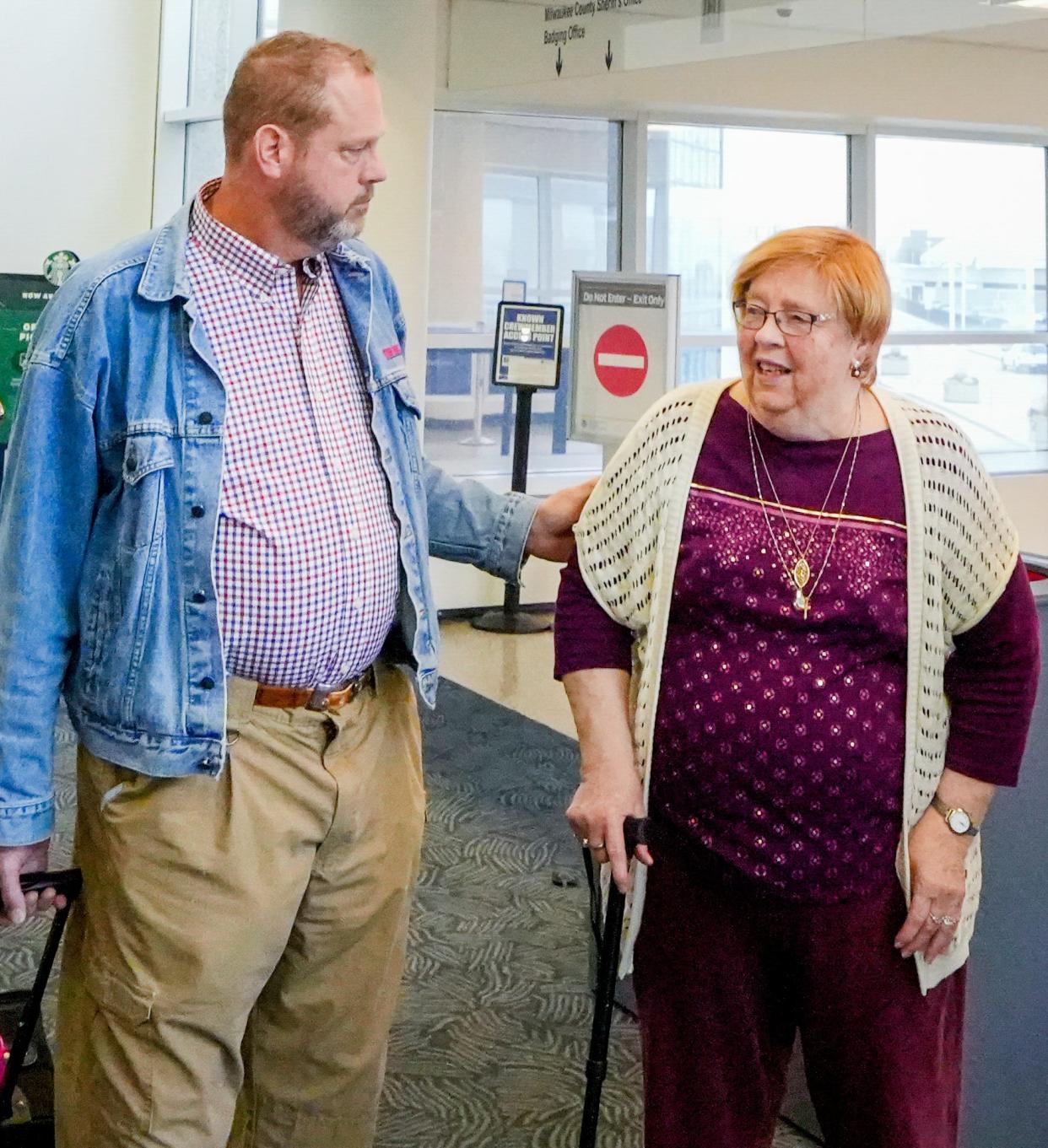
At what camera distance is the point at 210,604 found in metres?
1.75

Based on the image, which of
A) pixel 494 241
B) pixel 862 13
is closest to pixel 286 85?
pixel 862 13

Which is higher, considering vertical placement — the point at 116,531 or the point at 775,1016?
the point at 116,531

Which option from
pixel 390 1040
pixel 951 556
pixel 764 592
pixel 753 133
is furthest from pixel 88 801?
pixel 753 133

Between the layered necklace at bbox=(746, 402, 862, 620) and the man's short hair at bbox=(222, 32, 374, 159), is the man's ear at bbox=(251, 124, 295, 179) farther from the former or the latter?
the layered necklace at bbox=(746, 402, 862, 620)

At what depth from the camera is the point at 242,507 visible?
5.82ft

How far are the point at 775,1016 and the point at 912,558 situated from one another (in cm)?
62

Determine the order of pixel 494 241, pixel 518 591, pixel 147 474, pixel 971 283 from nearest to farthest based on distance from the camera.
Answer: pixel 147 474, pixel 518 591, pixel 494 241, pixel 971 283

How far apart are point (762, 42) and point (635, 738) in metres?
3.39

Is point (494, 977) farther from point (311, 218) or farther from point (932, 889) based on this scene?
point (311, 218)

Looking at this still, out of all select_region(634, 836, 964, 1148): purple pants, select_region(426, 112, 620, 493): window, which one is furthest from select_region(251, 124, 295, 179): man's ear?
select_region(426, 112, 620, 493): window

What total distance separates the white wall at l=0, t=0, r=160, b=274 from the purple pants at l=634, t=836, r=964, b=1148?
5.16 m

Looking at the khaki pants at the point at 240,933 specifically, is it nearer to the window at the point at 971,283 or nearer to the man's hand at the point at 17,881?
the man's hand at the point at 17,881

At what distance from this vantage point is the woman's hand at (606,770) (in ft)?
6.05

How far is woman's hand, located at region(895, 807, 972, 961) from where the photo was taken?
1.81 meters
